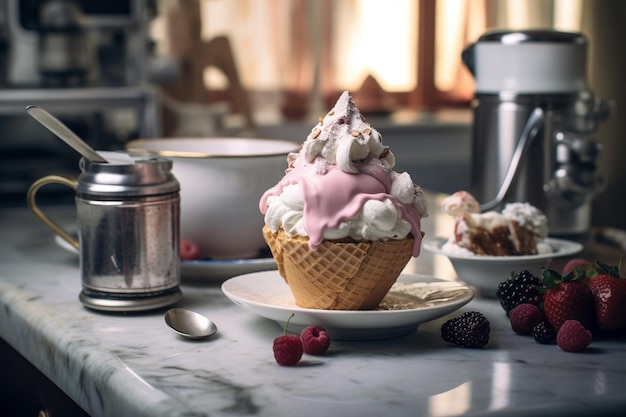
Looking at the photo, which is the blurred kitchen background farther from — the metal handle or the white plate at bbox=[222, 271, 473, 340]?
the white plate at bbox=[222, 271, 473, 340]

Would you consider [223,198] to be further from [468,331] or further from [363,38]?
[363,38]

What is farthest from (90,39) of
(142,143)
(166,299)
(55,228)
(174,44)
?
(166,299)

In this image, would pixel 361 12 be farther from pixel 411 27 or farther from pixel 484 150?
pixel 484 150

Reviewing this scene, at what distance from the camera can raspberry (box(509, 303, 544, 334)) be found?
987 mm

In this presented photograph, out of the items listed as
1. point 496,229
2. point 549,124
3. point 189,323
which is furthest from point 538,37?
point 189,323

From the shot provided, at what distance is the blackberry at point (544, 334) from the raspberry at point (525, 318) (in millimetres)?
13

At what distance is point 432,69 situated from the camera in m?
3.99

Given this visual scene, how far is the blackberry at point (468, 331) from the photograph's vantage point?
94cm

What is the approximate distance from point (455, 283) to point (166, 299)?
12.8 inches

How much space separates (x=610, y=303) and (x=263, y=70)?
275 cm

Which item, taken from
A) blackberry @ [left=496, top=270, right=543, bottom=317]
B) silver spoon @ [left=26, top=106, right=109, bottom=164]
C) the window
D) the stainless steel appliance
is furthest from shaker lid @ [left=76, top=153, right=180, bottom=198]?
the window

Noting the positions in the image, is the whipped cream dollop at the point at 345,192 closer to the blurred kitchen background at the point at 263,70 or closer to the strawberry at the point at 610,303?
the strawberry at the point at 610,303

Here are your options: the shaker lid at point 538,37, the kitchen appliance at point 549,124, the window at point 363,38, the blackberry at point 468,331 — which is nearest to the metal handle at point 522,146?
the kitchen appliance at point 549,124

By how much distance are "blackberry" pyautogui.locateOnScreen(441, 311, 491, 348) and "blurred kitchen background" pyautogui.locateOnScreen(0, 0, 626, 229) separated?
140 cm
